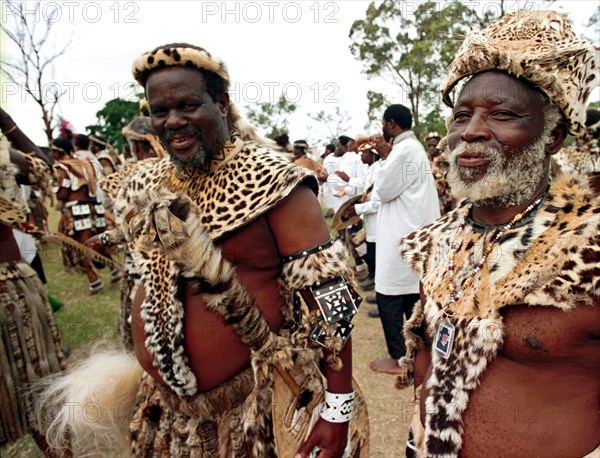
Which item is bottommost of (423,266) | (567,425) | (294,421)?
(294,421)

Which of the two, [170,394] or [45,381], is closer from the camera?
[170,394]

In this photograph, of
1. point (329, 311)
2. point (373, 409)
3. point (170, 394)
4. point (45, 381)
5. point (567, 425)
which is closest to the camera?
point (567, 425)

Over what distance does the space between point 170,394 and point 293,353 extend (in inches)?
25.8

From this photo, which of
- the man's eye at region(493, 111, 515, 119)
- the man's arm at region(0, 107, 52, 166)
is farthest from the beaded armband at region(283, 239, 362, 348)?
the man's arm at region(0, 107, 52, 166)

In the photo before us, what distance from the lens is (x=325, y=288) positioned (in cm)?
180

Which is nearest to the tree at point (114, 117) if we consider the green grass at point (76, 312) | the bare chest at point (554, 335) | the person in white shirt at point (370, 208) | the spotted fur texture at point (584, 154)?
the green grass at point (76, 312)

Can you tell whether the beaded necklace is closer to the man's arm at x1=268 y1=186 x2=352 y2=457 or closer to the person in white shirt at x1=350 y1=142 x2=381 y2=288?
the man's arm at x1=268 y1=186 x2=352 y2=457

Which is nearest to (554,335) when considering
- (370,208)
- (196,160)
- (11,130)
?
(196,160)

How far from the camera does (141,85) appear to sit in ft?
6.55

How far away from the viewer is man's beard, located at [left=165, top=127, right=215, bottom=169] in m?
1.83

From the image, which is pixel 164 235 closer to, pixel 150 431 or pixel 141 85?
pixel 141 85

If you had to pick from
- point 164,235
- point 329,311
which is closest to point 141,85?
point 164,235

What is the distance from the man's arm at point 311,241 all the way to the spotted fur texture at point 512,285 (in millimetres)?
467

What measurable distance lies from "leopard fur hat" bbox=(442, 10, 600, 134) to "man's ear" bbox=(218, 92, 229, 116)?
104cm
